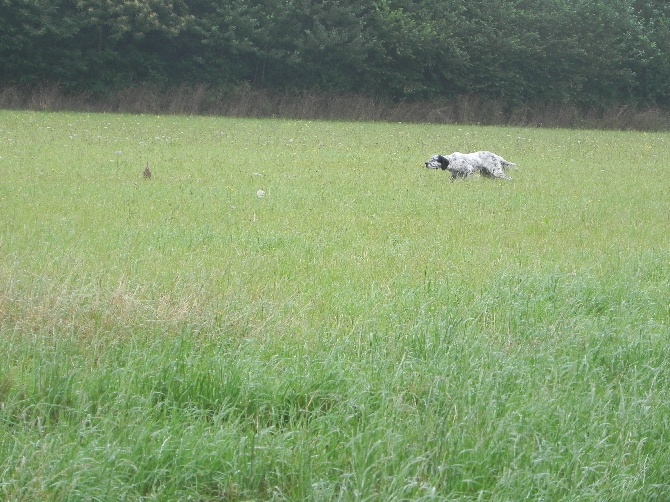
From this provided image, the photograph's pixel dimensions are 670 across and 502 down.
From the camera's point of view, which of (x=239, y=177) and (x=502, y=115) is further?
(x=502, y=115)

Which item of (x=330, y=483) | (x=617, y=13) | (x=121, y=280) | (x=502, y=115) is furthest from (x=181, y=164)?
(x=617, y=13)

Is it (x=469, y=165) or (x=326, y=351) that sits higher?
(x=469, y=165)

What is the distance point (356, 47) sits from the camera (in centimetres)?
3934

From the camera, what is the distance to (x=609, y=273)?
26.8 ft

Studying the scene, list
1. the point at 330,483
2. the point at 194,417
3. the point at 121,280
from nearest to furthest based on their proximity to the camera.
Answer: the point at 330,483 < the point at 194,417 < the point at 121,280

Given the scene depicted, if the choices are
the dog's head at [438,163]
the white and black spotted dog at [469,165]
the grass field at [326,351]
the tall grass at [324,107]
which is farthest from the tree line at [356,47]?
the grass field at [326,351]

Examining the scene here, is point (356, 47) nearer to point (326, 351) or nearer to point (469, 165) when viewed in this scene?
point (469, 165)

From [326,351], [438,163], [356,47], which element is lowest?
[326,351]

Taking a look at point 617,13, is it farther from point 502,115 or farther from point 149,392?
point 149,392

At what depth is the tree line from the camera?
35812 mm

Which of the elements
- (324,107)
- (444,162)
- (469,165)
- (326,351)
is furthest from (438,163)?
(324,107)

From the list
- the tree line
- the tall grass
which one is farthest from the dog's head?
the tree line

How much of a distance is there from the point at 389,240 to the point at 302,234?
3.28 feet

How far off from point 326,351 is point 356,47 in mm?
35225
